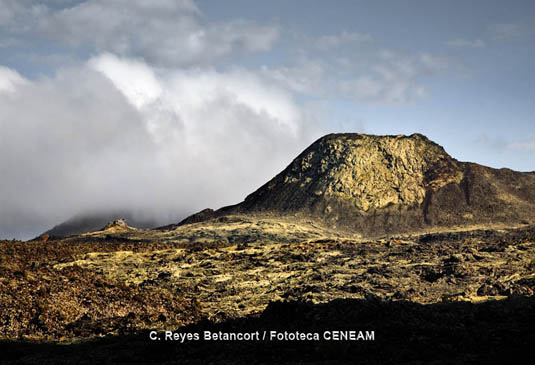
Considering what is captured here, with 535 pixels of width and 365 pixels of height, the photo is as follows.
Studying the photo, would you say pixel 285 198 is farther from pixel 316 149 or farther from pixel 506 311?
pixel 506 311

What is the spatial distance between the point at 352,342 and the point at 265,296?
1834 cm

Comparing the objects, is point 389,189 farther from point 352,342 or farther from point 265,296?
point 352,342

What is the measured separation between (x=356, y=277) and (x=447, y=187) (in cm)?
6989

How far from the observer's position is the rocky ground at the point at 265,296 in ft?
47.2

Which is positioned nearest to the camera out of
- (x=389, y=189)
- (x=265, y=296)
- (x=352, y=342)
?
(x=352, y=342)

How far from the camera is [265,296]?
3111 cm

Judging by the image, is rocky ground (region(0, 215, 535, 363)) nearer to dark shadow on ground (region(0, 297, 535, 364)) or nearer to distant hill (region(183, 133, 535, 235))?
dark shadow on ground (region(0, 297, 535, 364))

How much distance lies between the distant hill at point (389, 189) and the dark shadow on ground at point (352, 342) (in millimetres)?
68297

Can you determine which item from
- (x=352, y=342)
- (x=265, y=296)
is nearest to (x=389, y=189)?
(x=265, y=296)

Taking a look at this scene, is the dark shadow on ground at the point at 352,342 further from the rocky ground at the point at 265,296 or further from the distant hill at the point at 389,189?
the distant hill at the point at 389,189

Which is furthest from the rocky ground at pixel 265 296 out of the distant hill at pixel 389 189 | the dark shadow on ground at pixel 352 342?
the distant hill at pixel 389 189

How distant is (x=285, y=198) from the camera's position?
318ft

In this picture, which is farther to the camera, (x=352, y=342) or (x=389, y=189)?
(x=389, y=189)

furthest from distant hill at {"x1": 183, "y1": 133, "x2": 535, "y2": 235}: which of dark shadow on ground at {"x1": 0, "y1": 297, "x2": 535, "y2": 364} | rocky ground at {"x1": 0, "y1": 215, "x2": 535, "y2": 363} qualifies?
dark shadow on ground at {"x1": 0, "y1": 297, "x2": 535, "y2": 364}
